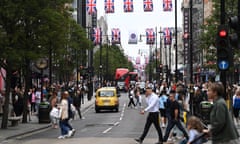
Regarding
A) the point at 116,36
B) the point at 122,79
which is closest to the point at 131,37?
the point at 116,36

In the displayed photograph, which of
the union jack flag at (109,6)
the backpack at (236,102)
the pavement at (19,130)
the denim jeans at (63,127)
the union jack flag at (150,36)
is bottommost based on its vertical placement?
the pavement at (19,130)

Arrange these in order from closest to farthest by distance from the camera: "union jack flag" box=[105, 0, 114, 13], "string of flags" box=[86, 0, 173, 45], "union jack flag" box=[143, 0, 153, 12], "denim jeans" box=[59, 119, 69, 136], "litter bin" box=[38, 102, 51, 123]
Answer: "denim jeans" box=[59, 119, 69, 136], "litter bin" box=[38, 102, 51, 123], "union jack flag" box=[143, 0, 153, 12], "string of flags" box=[86, 0, 173, 45], "union jack flag" box=[105, 0, 114, 13]

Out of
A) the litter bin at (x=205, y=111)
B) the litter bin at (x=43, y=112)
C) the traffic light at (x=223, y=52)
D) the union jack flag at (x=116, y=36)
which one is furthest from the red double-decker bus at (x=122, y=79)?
the traffic light at (x=223, y=52)

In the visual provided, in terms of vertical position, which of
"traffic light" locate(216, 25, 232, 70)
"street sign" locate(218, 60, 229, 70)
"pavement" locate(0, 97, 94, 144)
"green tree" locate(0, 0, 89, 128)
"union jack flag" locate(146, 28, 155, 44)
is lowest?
"pavement" locate(0, 97, 94, 144)

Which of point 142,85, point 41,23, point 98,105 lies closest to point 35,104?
point 98,105

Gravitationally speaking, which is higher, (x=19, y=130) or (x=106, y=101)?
(x=106, y=101)

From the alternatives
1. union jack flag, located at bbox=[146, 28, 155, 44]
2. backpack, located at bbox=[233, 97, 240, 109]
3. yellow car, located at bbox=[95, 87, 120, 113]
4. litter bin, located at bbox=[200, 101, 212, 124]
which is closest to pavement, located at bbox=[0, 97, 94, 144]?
litter bin, located at bbox=[200, 101, 212, 124]

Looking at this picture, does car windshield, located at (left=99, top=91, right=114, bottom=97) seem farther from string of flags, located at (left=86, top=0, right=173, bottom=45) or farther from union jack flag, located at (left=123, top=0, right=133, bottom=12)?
Answer: union jack flag, located at (left=123, top=0, right=133, bottom=12)

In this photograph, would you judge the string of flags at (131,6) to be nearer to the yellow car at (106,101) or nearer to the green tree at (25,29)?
the yellow car at (106,101)

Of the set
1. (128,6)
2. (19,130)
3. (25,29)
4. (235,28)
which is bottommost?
(19,130)

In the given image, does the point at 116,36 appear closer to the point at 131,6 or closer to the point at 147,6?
the point at 131,6

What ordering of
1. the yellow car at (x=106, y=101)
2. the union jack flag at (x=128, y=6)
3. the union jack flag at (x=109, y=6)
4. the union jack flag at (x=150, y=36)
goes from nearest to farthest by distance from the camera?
the yellow car at (x=106, y=101)
the union jack flag at (x=128, y=6)
the union jack flag at (x=109, y=6)
the union jack flag at (x=150, y=36)

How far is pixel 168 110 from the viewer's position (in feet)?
70.4

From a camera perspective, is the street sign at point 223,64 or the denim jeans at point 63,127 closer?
the street sign at point 223,64
